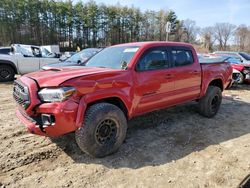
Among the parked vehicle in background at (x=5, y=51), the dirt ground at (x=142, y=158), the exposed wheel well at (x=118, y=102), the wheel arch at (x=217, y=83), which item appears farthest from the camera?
the parked vehicle in background at (x=5, y=51)

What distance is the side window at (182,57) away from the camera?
5.05 metres

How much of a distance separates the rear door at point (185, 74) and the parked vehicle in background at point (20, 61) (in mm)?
8554

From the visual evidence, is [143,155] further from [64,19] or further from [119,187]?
[64,19]

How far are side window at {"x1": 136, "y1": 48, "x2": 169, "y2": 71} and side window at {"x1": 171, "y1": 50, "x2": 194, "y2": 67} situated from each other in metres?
0.27

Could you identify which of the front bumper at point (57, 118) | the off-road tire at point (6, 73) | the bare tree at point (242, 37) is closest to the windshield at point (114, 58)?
the front bumper at point (57, 118)

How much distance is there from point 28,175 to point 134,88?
204cm

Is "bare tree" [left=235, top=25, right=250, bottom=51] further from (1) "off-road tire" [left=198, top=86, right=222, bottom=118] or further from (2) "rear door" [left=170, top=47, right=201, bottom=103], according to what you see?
(2) "rear door" [left=170, top=47, right=201, bottom=103]

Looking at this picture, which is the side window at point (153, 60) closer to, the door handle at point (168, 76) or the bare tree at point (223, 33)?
the door handle at point (168, 76)

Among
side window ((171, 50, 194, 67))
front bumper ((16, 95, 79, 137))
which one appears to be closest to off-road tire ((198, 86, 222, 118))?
side window ((171, 50, 194, 67))

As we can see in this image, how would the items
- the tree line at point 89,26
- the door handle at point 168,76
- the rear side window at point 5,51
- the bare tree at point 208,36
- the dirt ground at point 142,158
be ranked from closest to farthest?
the dirt ground at point 142,158 → the door handle at point 168,76 → the rear side window at point 5,51 → the tree line at point 89,26 → the bare tree at point 208,36

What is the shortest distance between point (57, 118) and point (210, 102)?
394 centimetres

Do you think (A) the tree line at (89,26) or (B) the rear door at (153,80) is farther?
(A) the tree line at (89,26)

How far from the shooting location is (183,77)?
5090 millimetres

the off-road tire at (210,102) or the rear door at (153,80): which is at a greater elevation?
the rear door at (153,80)
